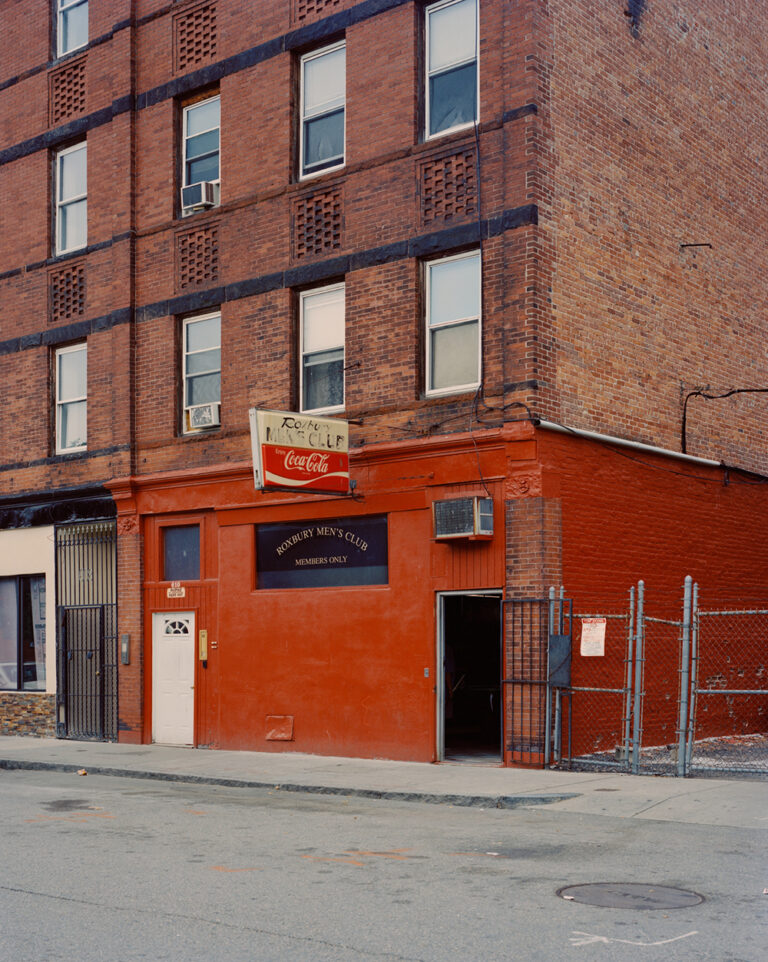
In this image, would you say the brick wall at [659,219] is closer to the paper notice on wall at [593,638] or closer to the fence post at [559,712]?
the fence post at [559,712]

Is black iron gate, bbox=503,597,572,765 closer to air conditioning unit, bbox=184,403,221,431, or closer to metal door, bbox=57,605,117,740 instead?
air conditioning unit, bbox=184,403,221,431

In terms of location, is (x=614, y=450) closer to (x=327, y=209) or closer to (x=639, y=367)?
(x=639, y=367)

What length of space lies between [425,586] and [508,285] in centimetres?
417

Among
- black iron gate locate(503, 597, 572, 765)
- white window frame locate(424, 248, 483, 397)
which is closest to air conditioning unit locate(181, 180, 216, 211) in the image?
white window frame locate(424, 248, 483, 397)

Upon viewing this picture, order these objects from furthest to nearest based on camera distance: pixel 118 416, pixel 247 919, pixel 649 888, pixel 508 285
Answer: pixel 118 416 → pixel 508 285 → pixel 649 888 → pixel 247 919

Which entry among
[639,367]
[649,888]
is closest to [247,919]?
[649,888]

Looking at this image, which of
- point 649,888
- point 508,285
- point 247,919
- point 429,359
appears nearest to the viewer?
point 247,919

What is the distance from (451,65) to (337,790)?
10068 mm

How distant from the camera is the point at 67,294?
22.3 metres

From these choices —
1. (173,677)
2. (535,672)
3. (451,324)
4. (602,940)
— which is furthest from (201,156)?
(602,940)

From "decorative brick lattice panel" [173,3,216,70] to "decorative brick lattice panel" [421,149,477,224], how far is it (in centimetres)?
539

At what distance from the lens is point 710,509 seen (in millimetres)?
19156

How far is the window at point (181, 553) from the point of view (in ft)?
65.7

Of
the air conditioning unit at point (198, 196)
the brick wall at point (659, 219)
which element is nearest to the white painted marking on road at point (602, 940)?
the brick wall at point (659, 219)
